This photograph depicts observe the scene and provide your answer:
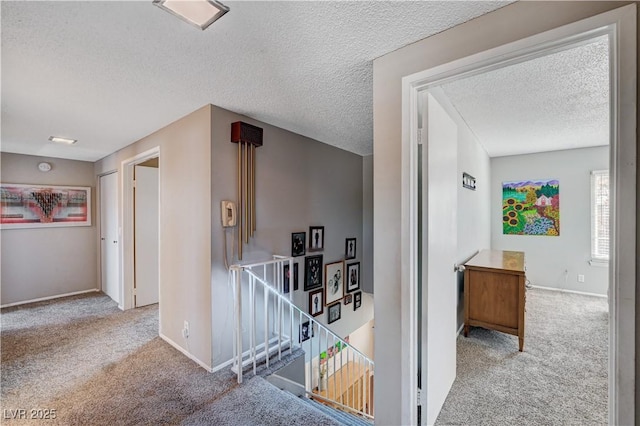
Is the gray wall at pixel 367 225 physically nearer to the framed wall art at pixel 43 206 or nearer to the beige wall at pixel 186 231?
the beige wall at pixel 186 231

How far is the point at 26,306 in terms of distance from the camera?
384cm

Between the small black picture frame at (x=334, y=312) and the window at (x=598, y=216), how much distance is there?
12.7 feet

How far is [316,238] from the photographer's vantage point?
141 inches

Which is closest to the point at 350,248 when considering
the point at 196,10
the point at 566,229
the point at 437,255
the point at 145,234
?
the point at 437,255

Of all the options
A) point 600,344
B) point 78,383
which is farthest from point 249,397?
point 600,344

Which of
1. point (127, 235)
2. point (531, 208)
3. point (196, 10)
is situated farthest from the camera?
point (531, 208)

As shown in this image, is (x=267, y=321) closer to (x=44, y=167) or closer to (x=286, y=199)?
(x=286, y=199)

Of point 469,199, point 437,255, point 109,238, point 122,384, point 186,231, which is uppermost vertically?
point 469,199

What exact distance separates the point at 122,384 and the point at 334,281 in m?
2.52

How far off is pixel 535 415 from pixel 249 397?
1.90 metres

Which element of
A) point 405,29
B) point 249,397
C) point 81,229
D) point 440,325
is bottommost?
point 249,397

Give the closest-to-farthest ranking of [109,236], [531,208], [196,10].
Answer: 1. [196,10]
2. [109,236]
3. [531,208]

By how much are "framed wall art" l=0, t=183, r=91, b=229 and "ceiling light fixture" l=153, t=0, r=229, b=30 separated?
176 inches

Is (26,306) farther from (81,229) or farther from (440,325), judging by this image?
(440,325)
